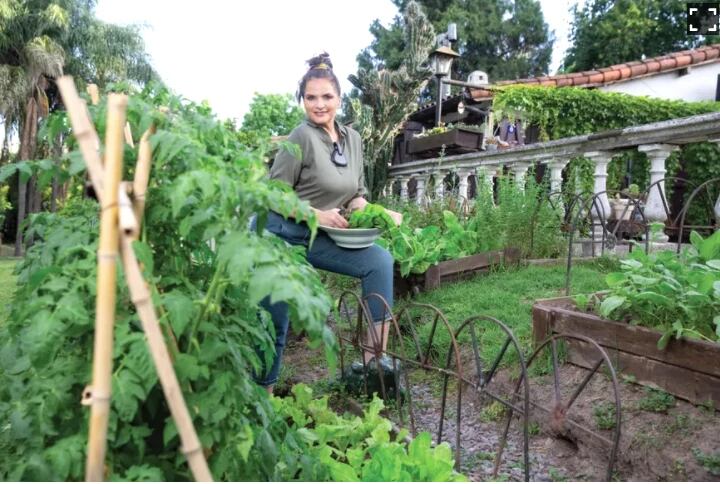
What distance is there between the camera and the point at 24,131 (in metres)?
23.3

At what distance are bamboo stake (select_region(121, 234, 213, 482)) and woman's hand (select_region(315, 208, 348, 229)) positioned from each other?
198 centimetres

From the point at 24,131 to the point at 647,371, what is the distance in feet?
84.7

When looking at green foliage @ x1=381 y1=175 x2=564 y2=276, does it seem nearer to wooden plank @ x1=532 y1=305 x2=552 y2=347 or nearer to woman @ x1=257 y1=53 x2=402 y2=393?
woman @ x1=257 y1=53 x2=402 y2=393

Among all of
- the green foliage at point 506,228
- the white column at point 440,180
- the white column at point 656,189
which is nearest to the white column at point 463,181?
the white column at point 440,180

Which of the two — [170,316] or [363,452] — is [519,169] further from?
[170,316]

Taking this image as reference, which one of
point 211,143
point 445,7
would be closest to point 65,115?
point 211,143

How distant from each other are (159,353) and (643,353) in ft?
7.11

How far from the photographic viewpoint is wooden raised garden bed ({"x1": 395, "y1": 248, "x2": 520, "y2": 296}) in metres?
4.47

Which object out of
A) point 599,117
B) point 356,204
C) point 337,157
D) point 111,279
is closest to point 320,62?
point 337,157

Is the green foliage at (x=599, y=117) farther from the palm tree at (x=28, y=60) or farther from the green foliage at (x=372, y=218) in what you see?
the palm tree at (x=28, y=60)

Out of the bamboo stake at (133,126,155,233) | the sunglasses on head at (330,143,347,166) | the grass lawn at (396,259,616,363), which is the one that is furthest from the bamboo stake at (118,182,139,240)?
the grass lawn at (396,259,616,363)

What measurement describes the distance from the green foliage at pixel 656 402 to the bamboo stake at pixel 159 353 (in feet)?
6.50

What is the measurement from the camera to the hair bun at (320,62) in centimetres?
314

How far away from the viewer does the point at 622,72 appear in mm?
12883
